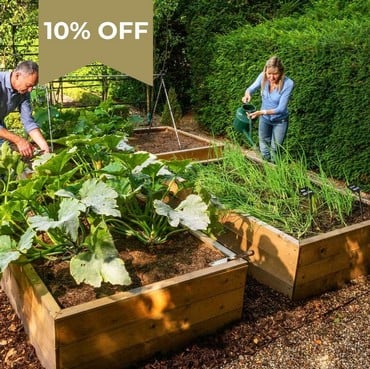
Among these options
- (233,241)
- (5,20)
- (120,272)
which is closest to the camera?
(120,272)

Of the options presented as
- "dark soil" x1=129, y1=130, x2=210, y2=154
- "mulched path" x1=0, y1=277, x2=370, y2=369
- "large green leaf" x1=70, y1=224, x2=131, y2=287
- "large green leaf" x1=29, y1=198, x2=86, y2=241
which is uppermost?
"large green leaf" x1=29, y1=198, x2=86, y2=241

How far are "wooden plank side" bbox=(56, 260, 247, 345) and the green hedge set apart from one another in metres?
2.59

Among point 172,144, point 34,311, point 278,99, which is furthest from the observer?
point 172,144

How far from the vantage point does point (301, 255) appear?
3066 mm

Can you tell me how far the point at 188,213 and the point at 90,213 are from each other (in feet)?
1.87

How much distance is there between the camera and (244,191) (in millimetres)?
3805

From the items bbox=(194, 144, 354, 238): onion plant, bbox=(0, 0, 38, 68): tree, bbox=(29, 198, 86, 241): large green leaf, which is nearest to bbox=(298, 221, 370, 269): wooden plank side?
bbox=(194, 144, 354, 238): onion plant

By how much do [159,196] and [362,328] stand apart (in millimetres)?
1471

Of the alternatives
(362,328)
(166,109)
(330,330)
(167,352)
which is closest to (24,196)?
(167,352)

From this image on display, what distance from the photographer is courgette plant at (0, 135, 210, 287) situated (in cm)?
238

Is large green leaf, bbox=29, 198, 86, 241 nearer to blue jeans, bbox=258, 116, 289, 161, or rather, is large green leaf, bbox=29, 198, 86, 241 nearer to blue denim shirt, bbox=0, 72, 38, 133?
blue denim shirt, bbox=0, 72, 38, 133

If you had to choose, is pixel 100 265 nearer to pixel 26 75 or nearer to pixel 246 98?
pixel 26 75

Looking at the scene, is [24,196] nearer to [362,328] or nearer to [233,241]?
[233,241]

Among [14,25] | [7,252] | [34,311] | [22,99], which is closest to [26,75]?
[22,99]
